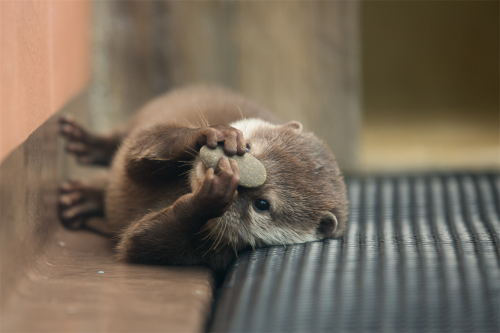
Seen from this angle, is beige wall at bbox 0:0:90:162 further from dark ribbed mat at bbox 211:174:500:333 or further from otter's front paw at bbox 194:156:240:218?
dark ribbed mat at bbox 211:174:500:333

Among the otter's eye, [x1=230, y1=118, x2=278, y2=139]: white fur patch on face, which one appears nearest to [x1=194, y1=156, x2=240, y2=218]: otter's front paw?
the otter's eye

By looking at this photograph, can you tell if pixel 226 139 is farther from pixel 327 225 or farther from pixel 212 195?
pixel 327 225

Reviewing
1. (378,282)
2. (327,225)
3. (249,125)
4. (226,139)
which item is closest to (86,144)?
(249,125)

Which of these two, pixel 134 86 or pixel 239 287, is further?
pixel 134 86

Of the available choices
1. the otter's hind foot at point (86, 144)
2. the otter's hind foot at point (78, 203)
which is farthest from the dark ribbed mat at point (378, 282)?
the otter's hind foot at point (86, 144)

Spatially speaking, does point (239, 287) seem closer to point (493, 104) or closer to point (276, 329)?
point (276, 329)

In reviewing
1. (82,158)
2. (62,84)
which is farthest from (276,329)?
(82,158)

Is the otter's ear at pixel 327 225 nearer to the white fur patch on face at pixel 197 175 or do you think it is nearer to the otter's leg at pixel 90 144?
the white fur patch on face at pixel 197 175
